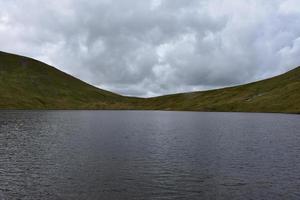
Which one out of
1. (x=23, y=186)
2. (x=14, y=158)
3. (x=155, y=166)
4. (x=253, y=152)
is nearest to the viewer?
(x=23, y=186)

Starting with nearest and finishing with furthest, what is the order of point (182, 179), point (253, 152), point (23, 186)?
point (23, 186) → point (182, 179) → point (253, 152)

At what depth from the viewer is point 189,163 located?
52.8m

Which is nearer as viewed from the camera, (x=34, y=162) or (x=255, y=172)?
(x=255, y=172)

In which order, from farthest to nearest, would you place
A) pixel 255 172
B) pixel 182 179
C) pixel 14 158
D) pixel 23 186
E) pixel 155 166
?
1. pixel 14 158
2. pixel 155 166
3. pixel 255 172
4. pixel 182 179
5. pixel 23 186

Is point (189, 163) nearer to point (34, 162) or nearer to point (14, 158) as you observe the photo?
point (34, 162)

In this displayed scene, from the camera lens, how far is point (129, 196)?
35500 mm

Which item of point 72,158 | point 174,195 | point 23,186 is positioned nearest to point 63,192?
point 23,186

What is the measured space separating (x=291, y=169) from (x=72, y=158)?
34.3 m

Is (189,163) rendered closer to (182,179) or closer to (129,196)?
(182,179)

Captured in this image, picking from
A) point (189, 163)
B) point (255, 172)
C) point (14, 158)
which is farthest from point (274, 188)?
point (14, 158)

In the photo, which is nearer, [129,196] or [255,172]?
[129,196]

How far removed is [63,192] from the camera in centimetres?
3662

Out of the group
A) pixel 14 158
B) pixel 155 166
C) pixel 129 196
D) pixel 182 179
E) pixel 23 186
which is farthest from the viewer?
pixel 14 158

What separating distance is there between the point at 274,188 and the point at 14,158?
40.2 m
